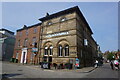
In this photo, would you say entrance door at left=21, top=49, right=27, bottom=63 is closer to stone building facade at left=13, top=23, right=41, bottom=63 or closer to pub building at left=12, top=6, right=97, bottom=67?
stone building facade at left=13, top=23, right=41, bottom=63

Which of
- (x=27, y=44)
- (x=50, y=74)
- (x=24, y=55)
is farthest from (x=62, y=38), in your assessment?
(x=24, y=55)

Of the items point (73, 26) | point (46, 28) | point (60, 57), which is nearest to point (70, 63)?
point (60, 57)

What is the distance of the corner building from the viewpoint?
16.4 metres

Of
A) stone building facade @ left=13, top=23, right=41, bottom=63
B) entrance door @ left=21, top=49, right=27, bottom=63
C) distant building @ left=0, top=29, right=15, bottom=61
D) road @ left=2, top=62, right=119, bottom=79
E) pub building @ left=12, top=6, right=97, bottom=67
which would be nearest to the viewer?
road @ left=2, top=62, right=119, bottom=79

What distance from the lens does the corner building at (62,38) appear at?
16375 millimetres

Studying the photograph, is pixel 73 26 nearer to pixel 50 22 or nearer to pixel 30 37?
pixel 50 22

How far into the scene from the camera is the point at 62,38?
17.7 meters

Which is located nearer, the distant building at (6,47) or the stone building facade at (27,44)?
the stone building facade at (27,44)

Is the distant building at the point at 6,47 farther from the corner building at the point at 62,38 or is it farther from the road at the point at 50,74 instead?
the road at the point at 50,74

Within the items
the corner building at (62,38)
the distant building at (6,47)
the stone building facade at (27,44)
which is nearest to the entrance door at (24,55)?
the stone building facade at (27,44)

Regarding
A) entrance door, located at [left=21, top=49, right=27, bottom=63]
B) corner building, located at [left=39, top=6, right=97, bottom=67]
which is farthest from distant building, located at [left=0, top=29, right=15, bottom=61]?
corner building, located at [left=39, top=6, right=97, bottom=67]

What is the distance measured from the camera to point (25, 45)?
2544 cm

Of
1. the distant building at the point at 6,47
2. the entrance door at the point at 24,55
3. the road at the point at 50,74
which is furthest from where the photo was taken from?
the distant building at the point at 6,47

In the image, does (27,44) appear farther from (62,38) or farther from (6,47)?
(62,38)
